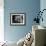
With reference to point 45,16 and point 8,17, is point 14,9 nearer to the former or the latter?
point 8,17

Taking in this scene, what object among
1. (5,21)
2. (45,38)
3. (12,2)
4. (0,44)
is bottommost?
(0,44)

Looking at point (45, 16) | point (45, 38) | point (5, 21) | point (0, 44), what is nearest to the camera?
point (45, 38)

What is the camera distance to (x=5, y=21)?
5.63 metres

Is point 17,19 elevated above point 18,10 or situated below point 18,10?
below

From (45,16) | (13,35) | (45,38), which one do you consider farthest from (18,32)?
(45,38)

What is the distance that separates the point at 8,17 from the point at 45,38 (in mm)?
3164

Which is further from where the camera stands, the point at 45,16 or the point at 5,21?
the point at 5,21

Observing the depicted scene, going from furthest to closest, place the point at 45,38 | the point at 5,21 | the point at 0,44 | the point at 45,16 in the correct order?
the point at 5,21
the point at 45,16
the point at 0,44
the point at 45,38

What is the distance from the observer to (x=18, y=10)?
18.6ft

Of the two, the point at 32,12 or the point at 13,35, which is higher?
the point at 32,12

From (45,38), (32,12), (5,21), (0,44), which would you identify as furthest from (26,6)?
(45,38)

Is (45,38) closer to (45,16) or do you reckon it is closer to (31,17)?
(45,16)

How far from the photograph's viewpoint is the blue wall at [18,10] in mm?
5633

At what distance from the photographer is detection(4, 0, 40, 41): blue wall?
5633mm
